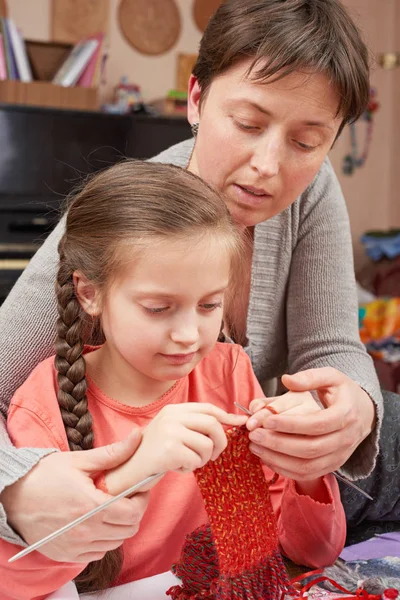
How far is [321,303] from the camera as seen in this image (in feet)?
4.70

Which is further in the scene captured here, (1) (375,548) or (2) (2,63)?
(2) (2,63)

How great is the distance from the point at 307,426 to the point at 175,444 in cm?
22

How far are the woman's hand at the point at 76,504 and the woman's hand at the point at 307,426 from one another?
0.17 m

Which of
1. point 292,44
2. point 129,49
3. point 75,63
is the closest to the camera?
point 292,44

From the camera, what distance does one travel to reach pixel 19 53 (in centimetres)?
372

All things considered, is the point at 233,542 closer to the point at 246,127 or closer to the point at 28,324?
the point at 28,324

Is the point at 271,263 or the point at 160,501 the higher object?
the point at 271,263

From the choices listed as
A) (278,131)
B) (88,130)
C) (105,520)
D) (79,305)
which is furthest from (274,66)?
(88,130)

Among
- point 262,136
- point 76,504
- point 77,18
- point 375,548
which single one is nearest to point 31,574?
point 76,504

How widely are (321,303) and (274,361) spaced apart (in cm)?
18

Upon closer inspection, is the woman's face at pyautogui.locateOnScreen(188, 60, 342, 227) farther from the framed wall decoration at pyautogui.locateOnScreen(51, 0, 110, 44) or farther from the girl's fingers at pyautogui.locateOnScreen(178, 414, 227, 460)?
the framed wall decoration at pyautogui.locateOnScreen(51, 0, 110, 44)

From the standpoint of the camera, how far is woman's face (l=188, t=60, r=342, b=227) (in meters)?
1.13

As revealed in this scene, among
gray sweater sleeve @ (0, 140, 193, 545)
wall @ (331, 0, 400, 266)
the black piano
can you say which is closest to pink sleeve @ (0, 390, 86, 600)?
gray sweater sleeve @ (0, 140, 193, 545)

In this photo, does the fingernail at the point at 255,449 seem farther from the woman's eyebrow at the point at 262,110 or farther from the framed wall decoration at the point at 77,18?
the framed wall decoration at the point at 77,18
